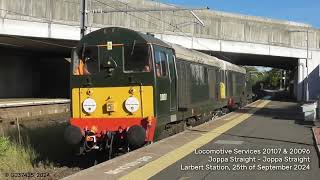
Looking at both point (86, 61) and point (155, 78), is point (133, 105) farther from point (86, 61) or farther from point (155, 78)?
point (86, 61)

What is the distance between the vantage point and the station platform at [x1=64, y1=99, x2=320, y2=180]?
9.61m

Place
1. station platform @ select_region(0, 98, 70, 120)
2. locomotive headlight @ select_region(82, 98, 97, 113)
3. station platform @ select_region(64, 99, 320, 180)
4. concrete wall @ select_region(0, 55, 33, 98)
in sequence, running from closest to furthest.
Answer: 1. station platform @ select_region(64, 99, 320, 180)
2. locomotive headlight @ select_region(82, 98, 97, 113)
3. station platform @ select_region(0, 98, 70, 120)
4. concrete wall @ select_region(0, 55, 33, 98)

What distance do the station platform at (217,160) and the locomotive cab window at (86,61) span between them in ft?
8.24

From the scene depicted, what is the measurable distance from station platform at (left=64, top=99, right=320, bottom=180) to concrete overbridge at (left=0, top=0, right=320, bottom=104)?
1710 centimetres

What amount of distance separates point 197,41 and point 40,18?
16.3m

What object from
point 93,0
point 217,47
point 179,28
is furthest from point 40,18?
point 217,47

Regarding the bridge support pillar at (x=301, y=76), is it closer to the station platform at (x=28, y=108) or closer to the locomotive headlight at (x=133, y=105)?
the station platform at (x=28, y=108)

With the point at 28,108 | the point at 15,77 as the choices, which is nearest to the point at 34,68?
the point at 15,77

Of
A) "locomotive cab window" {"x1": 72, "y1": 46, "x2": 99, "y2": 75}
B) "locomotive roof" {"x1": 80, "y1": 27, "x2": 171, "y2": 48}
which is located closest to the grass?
"locomotive cab window" {"x1": 72, "y1": 46, "x2": 99, "y2": 75}

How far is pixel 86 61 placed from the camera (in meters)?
13.7

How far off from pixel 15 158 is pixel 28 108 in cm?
2113

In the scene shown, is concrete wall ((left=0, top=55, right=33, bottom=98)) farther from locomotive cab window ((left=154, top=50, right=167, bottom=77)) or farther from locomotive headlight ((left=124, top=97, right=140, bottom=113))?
locomotive headlight ((left=124, top=97, right=140, bottom=113))

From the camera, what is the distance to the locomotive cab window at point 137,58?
13125 millimetres

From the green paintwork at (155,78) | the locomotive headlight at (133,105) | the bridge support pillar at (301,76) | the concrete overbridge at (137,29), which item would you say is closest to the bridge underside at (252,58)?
the concrete overbridge at (137,29)
